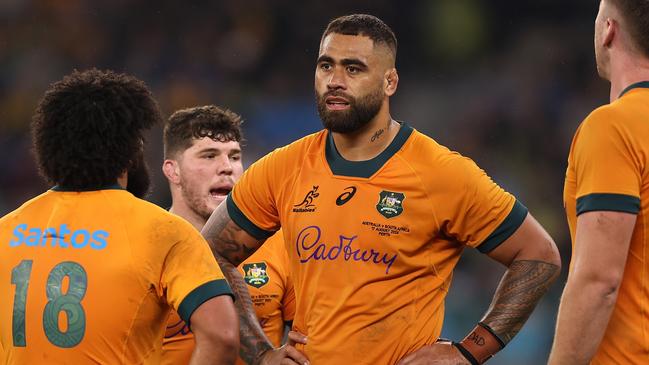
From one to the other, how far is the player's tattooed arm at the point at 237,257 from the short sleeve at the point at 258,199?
→ 46 millimetres

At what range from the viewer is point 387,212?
4523mm

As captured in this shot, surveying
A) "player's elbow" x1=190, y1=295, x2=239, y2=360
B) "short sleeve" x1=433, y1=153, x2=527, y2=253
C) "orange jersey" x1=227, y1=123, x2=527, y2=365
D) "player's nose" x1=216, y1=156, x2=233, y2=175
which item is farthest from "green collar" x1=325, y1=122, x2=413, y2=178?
"player's nose" x1=216, y1=156, x2=233, y2=175

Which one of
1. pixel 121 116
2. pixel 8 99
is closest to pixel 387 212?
pixel 121 116

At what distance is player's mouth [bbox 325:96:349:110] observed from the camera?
184 inches

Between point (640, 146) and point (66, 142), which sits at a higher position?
point (640, 146)

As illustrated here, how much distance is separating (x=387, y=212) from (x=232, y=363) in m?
0.94

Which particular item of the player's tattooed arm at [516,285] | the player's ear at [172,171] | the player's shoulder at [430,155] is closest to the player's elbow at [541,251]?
the player's tattooed arm at [516,285]

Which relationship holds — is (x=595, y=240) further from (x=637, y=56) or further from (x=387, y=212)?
(x=387, y=212)

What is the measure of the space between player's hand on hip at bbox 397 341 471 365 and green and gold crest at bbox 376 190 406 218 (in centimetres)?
57

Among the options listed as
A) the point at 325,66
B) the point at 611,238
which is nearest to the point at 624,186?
the point at 611,238

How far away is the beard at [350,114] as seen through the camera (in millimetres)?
4680

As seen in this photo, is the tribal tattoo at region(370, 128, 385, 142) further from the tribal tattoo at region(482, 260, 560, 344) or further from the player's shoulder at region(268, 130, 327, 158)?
the tribal tattoo at region(482, 260, 560, 344)

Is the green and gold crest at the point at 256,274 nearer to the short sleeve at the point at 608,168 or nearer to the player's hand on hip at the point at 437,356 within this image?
the player's hand on hip at the point at 437,356

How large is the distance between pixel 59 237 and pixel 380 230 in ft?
4.31
